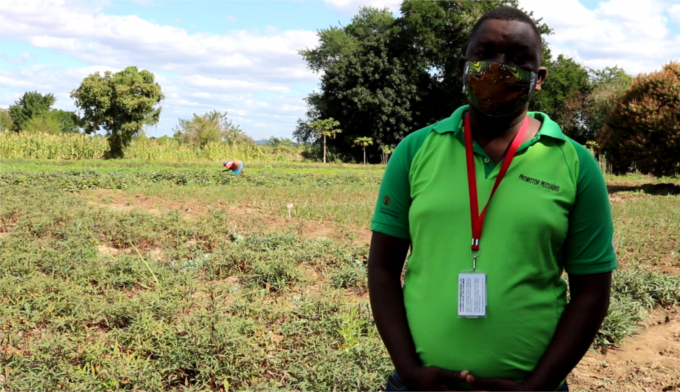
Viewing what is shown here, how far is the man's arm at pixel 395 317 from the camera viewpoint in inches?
60.8

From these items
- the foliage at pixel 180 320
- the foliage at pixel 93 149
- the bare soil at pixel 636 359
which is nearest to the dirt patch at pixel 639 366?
the bare soil at pixel 636 359

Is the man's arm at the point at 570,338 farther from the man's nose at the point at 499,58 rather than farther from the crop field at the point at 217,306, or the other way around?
the crop field at the point at 217,306

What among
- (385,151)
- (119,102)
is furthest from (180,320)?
(385,151)

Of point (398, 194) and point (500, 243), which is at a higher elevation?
point (398, 194)

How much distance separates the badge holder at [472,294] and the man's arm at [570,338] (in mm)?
159

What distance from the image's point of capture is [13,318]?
4.42m

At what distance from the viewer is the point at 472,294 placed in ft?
4.92

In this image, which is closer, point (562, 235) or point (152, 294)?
point (562, 235)

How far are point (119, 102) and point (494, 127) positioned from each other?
30.4 m

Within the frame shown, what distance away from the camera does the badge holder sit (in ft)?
4.92

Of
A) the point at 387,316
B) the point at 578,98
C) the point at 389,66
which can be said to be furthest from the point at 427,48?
the point at 387,316

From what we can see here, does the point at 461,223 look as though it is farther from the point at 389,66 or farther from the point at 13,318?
the point at 389,66

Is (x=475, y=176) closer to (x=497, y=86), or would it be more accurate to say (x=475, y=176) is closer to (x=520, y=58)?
(x=497, y=86)

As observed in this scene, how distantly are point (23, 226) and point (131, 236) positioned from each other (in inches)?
59.3
